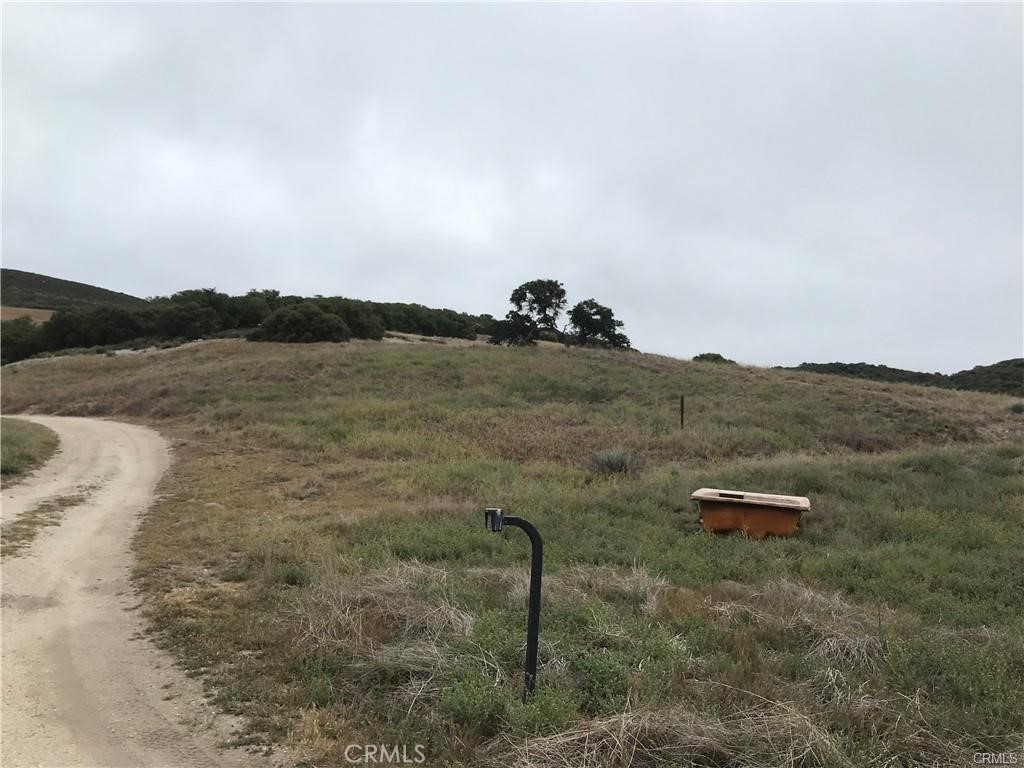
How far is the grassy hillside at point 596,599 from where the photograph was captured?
4.00m

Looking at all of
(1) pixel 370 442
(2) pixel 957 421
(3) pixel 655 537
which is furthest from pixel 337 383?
(2) pixel 957 421

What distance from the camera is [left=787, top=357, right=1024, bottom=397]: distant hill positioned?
4981cm

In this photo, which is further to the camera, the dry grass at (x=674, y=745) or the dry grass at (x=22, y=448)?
the dry grass at (x=22, y=448)

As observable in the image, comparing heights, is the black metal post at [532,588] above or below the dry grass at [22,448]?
above

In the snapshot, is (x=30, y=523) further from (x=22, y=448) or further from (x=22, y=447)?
(x=22, y=447)

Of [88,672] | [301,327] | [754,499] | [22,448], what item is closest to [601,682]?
[88,672]

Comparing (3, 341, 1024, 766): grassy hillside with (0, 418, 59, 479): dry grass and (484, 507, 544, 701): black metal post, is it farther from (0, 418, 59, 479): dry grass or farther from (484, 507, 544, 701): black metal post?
(0, 418, 59, 479): dry grass

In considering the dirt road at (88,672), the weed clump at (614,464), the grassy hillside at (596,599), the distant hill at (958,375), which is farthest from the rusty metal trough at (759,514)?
the distant hill at (958,375)

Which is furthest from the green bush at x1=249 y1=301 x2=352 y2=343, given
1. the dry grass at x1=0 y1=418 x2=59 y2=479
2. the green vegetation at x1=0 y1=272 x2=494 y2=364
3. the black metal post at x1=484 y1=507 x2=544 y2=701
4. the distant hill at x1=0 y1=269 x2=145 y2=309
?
the distant hill at x1=0 y1=269 x2=145 y2=309

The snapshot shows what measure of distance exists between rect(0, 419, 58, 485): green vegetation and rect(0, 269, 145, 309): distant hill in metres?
83.6

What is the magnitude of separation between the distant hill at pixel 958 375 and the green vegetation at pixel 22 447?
145 feet

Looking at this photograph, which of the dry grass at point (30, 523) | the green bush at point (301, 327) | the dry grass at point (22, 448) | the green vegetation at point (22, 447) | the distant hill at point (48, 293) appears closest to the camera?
the dry grass at point (30, 523)

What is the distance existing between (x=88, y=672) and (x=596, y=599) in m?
4.25

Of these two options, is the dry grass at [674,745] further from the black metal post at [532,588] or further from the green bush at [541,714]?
the black metal post at [532,588]
